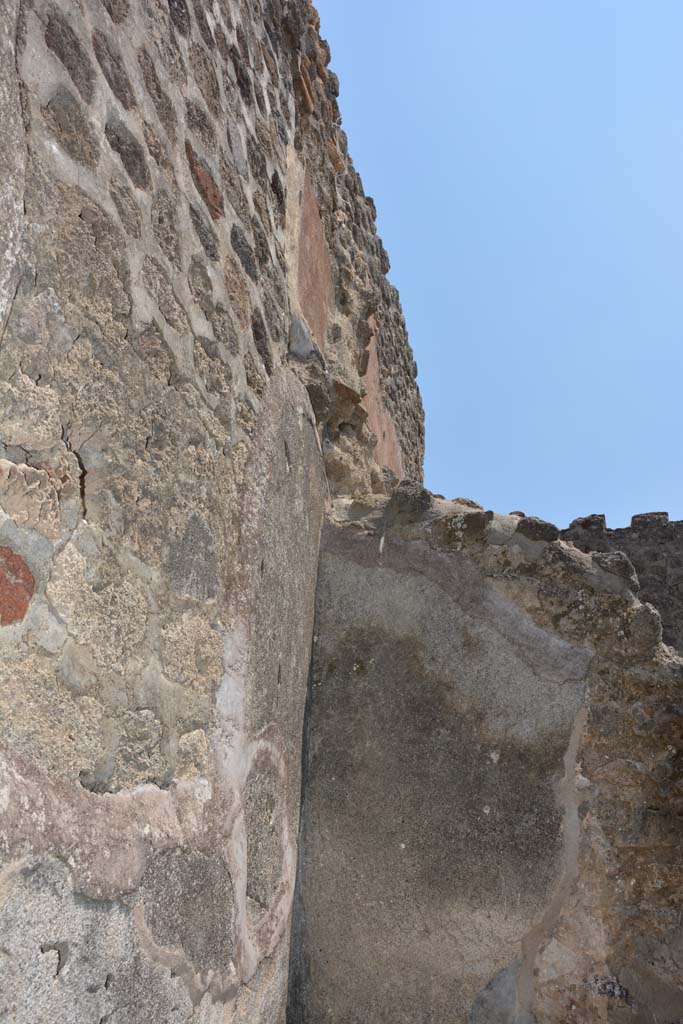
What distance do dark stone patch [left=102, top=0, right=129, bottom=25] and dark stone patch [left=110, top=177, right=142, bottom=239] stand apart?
12.5 inches

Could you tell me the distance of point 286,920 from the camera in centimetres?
220

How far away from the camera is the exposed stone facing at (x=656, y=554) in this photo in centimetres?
523

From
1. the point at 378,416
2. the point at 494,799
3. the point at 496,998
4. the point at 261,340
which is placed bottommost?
the point at 496,998

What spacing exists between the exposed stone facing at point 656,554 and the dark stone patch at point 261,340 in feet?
11.4

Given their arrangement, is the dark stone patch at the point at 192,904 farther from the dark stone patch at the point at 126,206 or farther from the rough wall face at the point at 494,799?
the dark stone patch at the point at 126,206

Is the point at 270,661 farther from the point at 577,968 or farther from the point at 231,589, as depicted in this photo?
the point at 577,968

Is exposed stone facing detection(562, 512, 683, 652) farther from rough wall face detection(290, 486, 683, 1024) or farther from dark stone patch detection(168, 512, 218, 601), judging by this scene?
dark stone patch detection(168, 512, 218, 601)

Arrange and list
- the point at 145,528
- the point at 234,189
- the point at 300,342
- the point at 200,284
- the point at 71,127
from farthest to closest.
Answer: the point at 300,342 → the point at 234,189 → the point at 200,284 → the point at 145,528 → the point at 71,127

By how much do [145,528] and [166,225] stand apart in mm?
663

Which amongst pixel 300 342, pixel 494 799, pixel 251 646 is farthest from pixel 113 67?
pixel 494 799

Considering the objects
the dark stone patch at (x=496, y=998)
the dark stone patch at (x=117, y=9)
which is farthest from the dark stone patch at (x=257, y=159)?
the dark stone patch at (x=496, y=998)

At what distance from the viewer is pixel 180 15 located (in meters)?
1.91

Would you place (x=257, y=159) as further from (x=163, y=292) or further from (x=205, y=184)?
(x=163, y=292)

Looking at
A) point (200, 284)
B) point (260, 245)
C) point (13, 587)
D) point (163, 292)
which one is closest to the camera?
point (13, 587)
